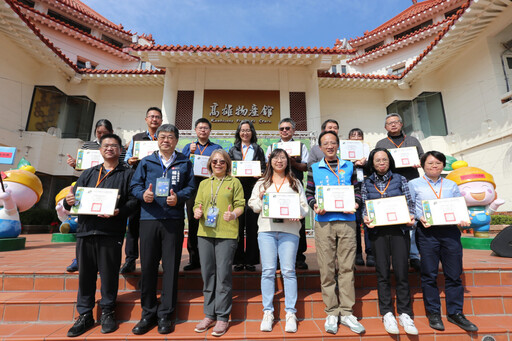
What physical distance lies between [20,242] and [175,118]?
5.62 meters

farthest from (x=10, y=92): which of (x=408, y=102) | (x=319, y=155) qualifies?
(x=408, y=102)

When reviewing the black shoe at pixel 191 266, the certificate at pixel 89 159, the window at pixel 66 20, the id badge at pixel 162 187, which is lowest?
the black shoe at pixel 191 266

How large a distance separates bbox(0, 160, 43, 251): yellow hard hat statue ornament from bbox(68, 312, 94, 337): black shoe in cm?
383

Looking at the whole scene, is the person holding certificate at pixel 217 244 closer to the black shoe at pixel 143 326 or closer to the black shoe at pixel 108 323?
the black shoe at pixel 143 326

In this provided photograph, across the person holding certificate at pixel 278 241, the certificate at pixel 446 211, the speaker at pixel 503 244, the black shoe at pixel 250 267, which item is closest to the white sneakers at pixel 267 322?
the person holding certificate at pixel 278 241

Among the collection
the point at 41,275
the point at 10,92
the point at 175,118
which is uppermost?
the point at 10,92

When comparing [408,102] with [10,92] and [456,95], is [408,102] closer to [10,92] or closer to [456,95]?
[456,95]

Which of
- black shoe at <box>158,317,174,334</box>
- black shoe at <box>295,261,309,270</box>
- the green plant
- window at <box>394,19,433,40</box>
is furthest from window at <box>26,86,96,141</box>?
window at <box>394,19,433,40</box>

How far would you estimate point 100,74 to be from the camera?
9.71m

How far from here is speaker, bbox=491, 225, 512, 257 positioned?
3.98 m

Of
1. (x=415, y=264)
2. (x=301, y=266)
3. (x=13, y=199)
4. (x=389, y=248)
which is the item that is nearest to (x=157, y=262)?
(x=301, y=266)

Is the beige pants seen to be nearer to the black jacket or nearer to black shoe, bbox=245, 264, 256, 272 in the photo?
black shoe, bbox=245, 264, 256, 272

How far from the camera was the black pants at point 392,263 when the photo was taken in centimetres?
248

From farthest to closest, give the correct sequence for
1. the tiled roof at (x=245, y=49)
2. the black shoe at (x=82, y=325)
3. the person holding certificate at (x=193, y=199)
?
the tiled roof at (x=245, y=49) → the person holding certificate at (x=193, y=199) → the black shoe at (x=82, y=325)
